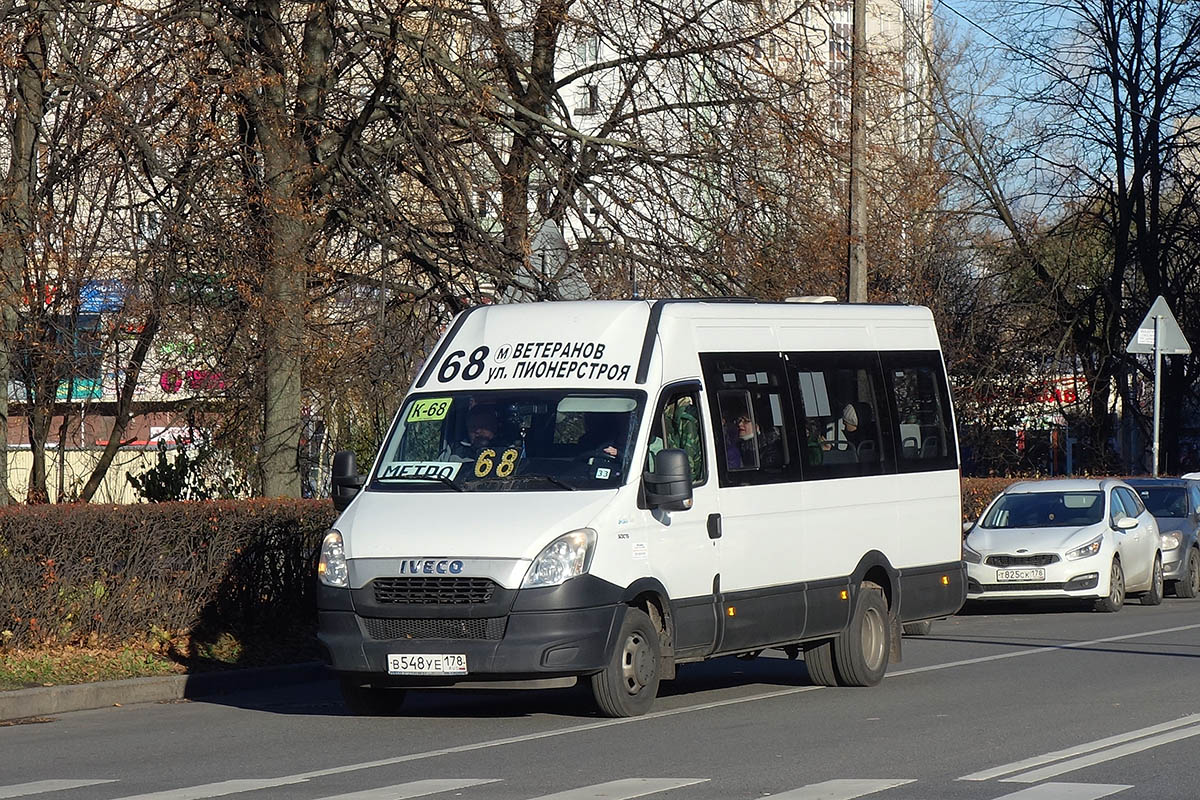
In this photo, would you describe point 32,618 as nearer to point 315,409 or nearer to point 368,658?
point 368,658

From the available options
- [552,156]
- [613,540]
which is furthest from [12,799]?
[552,156]

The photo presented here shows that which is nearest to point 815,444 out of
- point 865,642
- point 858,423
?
point 858,423

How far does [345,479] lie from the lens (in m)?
12.1

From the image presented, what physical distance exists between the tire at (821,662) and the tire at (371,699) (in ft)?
10.1

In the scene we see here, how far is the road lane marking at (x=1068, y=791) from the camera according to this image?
8164 millimetres

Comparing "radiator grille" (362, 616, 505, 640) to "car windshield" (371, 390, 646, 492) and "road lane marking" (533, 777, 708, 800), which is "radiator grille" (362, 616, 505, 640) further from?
"road lane marking" (533, 777, 708, 800)

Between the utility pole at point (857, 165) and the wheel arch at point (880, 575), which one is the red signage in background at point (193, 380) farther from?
the wheel arch at point (880, 575)

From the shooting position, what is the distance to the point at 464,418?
39.3 feet

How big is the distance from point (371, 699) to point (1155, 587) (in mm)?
13638

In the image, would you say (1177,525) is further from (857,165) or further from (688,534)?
(688,534)

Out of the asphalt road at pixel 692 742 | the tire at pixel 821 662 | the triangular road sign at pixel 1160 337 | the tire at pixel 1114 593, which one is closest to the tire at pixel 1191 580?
the tire at pixel 1114 593

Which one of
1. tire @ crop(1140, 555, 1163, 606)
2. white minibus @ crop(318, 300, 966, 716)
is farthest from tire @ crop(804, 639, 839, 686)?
tire @ crop(1140, 555, 1163, 606)

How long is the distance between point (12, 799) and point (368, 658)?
111 inches

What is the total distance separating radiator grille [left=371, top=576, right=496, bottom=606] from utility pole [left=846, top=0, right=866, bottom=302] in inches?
410
